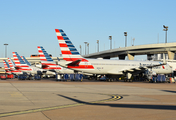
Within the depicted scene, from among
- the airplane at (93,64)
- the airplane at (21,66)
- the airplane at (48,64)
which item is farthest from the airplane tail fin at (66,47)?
the airplane at (21,66)

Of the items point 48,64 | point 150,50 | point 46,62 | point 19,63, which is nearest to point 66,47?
point 48,64

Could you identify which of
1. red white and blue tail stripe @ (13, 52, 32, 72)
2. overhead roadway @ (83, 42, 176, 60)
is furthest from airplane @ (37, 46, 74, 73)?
overhead roadway @ (83, 42, 176, 60)

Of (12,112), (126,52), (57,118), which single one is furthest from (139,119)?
(126,52)

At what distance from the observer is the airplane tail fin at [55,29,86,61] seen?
44713mm

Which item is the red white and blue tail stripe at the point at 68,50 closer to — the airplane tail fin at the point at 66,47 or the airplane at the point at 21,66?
the airplane tail fin at the point at 66,47

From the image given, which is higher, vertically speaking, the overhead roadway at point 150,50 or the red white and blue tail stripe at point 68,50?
the overhead roadway at point 150,50

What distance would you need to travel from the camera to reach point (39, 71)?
75438 mm

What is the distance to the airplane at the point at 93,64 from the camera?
44750mm

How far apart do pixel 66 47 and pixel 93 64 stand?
6.47 m

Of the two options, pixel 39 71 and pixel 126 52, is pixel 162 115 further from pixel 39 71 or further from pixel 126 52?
pixel 126 52

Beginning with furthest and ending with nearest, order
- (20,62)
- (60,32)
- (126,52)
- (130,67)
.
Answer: (126,52) < (20,62) < (130,67) < (60,32)

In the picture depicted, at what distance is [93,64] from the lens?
155ft

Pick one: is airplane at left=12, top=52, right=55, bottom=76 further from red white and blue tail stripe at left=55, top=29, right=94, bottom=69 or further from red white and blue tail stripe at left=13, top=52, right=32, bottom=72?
red white and blue tail stripe at left=55, top=29, right=94, bottom=69

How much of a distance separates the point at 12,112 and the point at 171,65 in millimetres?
54295
